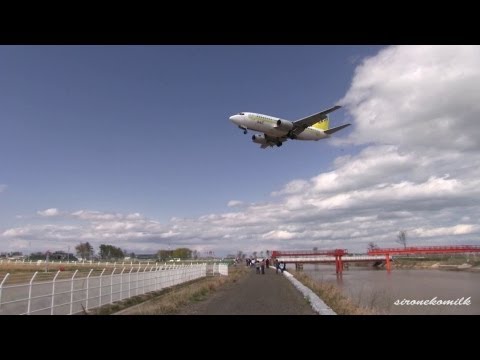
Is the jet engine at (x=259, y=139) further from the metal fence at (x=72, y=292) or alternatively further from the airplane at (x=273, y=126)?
the metal fence at (x=72, y=292)

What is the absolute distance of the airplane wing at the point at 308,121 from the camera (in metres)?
35.1

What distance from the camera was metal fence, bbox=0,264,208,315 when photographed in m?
13.3

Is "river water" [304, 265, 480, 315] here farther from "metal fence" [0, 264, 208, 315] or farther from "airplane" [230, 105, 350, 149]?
"airplane" [230, 105, 350, 149]

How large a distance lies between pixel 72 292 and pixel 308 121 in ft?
86.6

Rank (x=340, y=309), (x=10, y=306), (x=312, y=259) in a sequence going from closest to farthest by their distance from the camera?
(x=10, y=306), (x=340, y=309), (x=312, y=259)

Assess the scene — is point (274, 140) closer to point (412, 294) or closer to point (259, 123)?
point (259, 123)

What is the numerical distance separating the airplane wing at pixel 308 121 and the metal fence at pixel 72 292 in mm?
16940

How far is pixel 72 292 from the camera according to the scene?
15.2 meters

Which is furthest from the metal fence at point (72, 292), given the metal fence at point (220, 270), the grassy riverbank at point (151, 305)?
the metal fence at point (220, 270)
